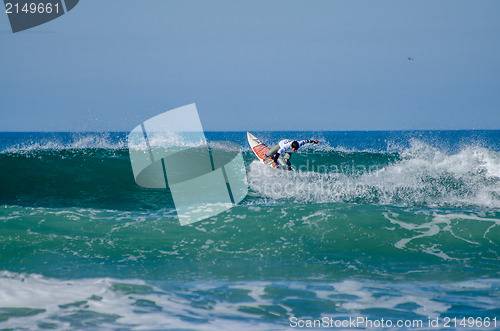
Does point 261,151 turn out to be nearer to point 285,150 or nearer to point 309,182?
point 285,150

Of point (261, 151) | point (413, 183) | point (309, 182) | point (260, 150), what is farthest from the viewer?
point (260, 150)

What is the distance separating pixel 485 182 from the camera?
1303 centimetres

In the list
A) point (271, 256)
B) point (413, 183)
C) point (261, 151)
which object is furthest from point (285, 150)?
point (271, 256)

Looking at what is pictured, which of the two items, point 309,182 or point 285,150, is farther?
point 285,150

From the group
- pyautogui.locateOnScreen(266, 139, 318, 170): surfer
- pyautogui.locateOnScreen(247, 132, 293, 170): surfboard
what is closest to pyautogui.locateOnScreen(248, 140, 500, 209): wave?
pyautogui.locateOnScreen(247, 132, 293, 170): surfboard

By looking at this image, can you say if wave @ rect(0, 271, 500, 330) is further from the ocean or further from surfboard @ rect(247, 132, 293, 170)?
surfboard @ rect(247, 132, 293, 170)

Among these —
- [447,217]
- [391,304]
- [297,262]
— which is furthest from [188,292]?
[447,217]

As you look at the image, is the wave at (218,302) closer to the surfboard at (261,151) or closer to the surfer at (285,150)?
the surfer at (285,150)

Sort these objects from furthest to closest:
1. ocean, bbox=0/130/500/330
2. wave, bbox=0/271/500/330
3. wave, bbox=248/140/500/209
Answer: wave, bbox=248/140/500/209
ocean, bbox=0/130/500/330
wave, bbox=0/271/500/330

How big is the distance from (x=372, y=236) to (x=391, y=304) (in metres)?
3.59

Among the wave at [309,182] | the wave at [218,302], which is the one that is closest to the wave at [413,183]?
the wave at [309,182]

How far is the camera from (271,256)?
701 centimetres

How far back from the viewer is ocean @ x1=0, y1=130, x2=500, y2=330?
4383mm

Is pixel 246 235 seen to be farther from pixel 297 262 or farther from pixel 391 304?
pixel 391 304
